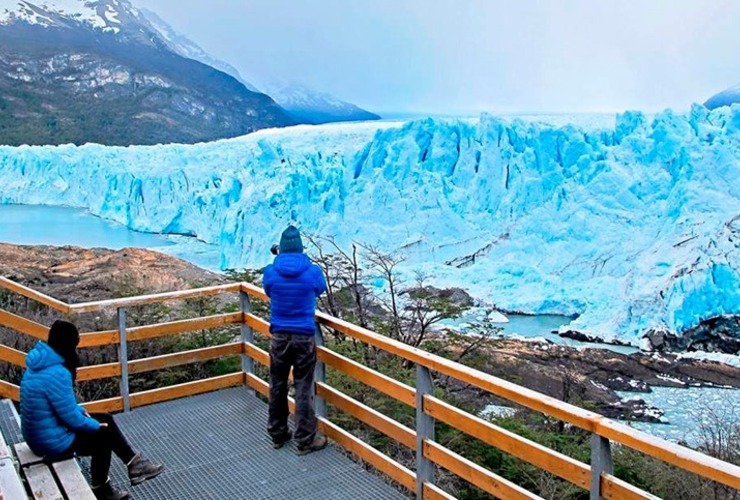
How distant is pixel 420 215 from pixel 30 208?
1198 cm

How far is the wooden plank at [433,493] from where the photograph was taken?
8.71 ft

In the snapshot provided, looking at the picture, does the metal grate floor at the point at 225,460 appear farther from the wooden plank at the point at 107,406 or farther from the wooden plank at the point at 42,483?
the wooden plank at the point at 42,483

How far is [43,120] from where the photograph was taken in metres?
29.8

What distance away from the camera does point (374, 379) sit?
2.99 meters

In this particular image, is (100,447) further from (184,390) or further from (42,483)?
(184,390)

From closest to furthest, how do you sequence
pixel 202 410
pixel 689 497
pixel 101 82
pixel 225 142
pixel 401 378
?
pixel 202 410, pixel 689 497, pixel 401 378, pixel 225 142, pixel 101 82

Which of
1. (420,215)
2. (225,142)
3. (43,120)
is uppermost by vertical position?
(43,120)

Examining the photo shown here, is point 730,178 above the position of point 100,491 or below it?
above

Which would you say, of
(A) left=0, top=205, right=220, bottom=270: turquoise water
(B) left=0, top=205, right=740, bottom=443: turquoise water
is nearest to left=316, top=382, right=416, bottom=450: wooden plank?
(B) left=0, top=205, right=740, bottom=443: turquoise water

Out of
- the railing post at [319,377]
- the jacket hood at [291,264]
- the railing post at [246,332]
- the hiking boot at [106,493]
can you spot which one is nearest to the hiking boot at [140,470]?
the hiking boot at [106,493]

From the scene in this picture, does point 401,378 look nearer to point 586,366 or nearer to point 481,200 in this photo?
point 586,366

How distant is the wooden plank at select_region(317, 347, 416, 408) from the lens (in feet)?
9.09

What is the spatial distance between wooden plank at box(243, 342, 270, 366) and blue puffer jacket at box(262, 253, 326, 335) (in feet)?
→ 2.15

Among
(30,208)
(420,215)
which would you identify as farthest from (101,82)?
(420,215)
